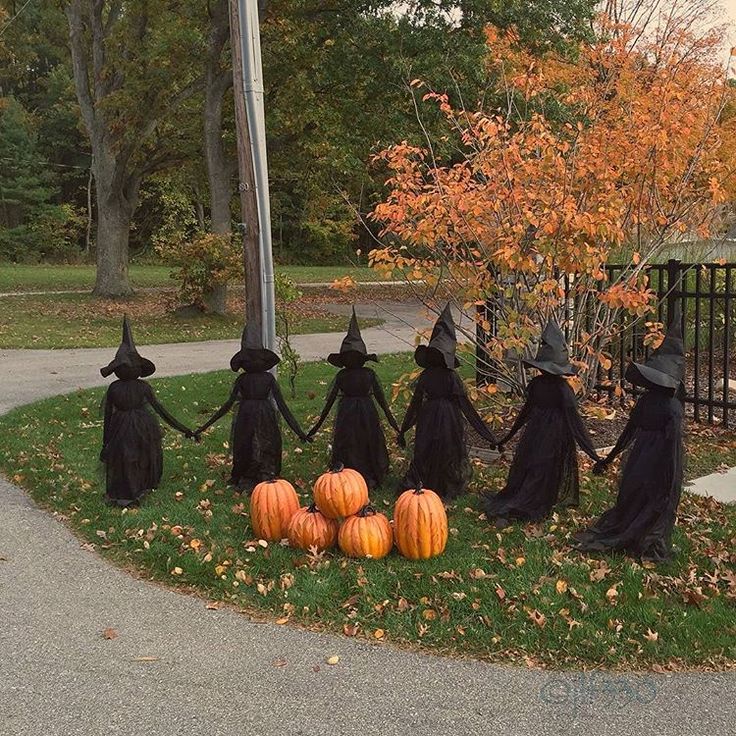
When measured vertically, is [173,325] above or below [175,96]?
below

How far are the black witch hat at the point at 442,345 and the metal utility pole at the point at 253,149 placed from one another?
2.27 m

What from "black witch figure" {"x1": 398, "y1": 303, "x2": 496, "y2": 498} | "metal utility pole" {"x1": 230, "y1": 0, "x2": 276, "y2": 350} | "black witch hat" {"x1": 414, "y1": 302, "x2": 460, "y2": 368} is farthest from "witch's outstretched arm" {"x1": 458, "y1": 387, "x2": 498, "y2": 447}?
"metal utility pole" {"x1": 230, "y1": 0, "x2": 276, "y2": 350}

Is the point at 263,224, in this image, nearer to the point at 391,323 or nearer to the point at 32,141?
the point at 391,323

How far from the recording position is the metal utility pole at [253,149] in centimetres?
761

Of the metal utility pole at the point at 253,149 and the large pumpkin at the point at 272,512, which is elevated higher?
the metal utility pole at the point at 253,149

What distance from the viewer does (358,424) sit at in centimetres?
608

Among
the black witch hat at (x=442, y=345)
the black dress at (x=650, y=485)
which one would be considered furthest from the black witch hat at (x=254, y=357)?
the black dress at (x=650, y=485)

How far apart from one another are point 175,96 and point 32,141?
32.1 metres

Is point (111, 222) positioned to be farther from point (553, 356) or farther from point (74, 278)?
point (553, 356)

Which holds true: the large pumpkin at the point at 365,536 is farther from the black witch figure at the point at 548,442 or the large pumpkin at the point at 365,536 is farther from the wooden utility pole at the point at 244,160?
the wooden utility pole at the point at 244,160

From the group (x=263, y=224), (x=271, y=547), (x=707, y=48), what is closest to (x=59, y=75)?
(x=707, y=48)

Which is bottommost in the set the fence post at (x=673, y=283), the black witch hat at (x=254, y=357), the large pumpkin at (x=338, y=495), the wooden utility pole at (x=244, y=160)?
the large pumpkin at (x=338, y=495)

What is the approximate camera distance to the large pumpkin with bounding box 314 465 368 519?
5.03 metres

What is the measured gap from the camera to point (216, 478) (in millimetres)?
6641
